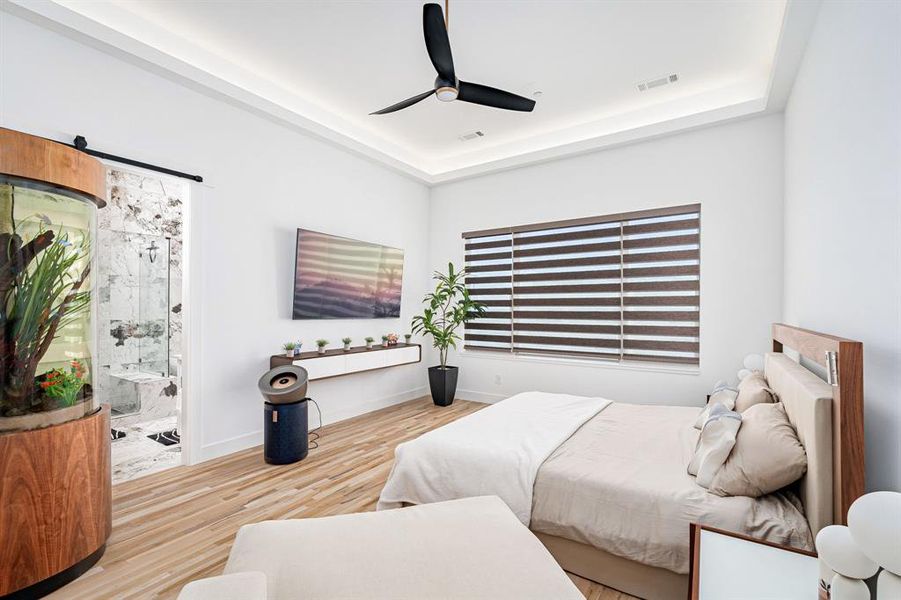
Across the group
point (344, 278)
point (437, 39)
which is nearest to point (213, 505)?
point (344, 278)

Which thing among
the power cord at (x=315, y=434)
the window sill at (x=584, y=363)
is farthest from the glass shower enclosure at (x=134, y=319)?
the window sill at (x=584, y=363)

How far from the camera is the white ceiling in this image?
286 centimetres

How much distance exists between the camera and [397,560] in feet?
4.22

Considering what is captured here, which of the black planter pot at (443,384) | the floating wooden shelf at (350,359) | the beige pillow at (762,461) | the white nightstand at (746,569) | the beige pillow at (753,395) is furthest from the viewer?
the black planter pot at (443,384)

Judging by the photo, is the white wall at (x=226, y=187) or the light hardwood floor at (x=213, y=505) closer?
the light hardwood floor at (x=213, y=505)

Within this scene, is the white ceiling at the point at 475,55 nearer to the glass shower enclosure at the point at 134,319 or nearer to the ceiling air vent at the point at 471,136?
the ceiling air vent at the point at 471,136

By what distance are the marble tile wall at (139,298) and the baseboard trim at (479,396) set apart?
11.4ft

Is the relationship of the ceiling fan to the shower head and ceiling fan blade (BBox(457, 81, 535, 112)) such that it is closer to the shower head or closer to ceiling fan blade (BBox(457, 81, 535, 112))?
ceiling fan blade (BBox(457, 81, 535, 112))

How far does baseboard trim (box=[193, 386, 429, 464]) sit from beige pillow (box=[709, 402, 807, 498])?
3.54 metres

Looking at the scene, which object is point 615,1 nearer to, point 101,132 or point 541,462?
point 541,462

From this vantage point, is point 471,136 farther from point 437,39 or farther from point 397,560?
point 397,560

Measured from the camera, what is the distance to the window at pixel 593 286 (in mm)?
4258

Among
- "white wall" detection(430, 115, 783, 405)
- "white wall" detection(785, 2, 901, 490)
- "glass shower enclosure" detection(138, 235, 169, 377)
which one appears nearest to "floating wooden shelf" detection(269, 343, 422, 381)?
"white wall" detection(430, 115, 783, 405)

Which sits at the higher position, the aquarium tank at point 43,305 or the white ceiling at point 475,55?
the white ceiling at point 475,55
